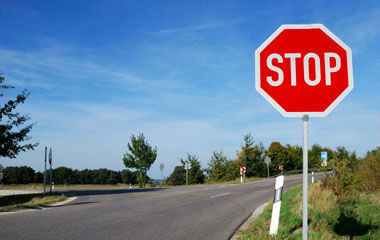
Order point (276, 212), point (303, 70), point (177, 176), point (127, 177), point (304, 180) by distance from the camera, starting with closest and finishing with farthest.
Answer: point (304, 180)
point (303, 70)
point (276, 212)
point (177, 176)
point (127, 177)

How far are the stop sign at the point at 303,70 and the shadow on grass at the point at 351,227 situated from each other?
356cm

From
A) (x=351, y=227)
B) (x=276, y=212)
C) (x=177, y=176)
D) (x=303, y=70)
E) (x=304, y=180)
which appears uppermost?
(x=303, y=70)

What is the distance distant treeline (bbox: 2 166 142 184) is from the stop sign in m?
99.2

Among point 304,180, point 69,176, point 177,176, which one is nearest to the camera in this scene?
point 304,180

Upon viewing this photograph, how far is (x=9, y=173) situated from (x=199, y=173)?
65.9 meters

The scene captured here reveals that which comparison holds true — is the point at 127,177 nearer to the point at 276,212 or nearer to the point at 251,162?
the point at 251,162

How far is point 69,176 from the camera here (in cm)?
10212

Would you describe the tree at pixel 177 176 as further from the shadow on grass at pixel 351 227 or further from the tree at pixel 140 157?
the shadow on grass at pixel 351 227

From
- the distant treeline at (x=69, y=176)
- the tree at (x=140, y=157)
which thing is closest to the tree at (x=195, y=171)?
the tree at (x=140, y=157)

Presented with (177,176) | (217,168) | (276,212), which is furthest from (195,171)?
(276,212)

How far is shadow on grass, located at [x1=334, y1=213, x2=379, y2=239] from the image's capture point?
554 centimetres

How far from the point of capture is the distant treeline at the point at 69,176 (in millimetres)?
92938

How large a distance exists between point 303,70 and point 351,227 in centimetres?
410

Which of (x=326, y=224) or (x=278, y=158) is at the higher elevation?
(x=326, y=224)
